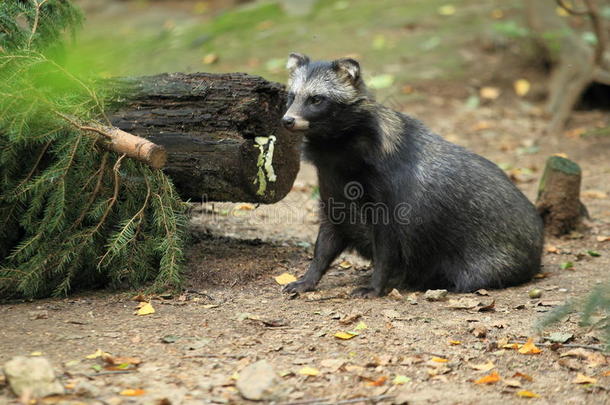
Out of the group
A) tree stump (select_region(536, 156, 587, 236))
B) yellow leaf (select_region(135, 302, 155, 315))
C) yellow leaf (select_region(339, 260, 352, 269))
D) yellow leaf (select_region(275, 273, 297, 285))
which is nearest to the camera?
yellow leaf (select_region(135, 302, 155, 315))

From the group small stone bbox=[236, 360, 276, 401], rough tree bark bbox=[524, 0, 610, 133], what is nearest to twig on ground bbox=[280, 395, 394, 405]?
small stone bbox=[236, 360, 276, 401]

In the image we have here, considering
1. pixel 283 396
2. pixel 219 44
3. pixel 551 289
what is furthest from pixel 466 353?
pixel 219 44

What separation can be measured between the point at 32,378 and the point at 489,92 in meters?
9.36

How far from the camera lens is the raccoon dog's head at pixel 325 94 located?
5504 mm

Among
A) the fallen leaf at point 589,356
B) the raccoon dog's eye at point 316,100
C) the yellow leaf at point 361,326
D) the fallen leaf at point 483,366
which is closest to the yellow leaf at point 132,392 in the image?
the yellow leaf at point 361,326

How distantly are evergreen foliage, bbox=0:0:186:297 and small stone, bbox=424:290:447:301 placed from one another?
1.84m

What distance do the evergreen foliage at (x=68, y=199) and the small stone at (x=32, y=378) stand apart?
1657 mm

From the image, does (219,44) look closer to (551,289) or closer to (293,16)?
(293,16)

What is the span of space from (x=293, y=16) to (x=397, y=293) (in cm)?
1046

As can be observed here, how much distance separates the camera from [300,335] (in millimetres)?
4652

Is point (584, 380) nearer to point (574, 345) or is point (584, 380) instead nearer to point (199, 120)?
point (574, 345)

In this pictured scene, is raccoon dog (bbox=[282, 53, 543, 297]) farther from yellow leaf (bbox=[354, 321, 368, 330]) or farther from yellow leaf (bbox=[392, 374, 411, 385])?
yellow leaf (bbox=[392, 374, 411, 385])

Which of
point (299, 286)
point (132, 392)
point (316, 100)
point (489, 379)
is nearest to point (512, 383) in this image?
point (489, 379)

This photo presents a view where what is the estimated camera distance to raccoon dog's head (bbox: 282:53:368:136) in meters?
5.50
